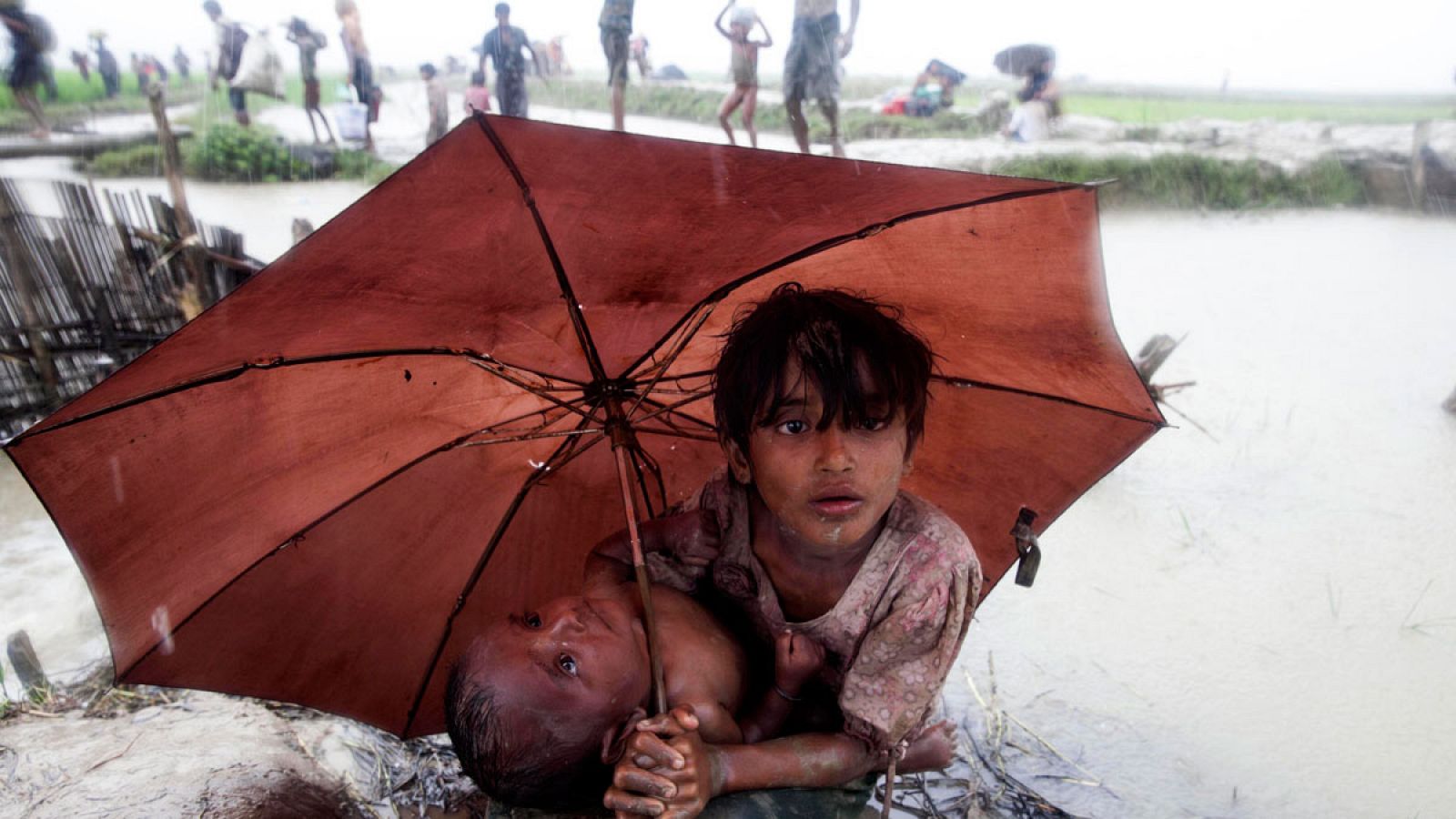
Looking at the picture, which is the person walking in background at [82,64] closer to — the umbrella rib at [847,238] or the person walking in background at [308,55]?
the person walking in background at [308,55]

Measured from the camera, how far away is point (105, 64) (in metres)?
13.3

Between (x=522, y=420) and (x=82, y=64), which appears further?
(x=82, y=64)

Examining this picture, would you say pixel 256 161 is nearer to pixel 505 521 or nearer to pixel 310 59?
pixel 310 59

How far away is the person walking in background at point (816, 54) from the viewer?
7.22 metres

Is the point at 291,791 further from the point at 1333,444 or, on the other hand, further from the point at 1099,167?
the point at 1099,167

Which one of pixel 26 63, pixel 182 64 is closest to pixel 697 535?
pixel 26 63

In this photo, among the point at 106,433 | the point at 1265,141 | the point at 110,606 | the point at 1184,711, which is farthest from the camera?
the point at 1265,141

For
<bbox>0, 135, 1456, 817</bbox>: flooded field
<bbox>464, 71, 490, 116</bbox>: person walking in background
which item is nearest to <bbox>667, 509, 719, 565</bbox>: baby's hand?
<bbox>0, 135, 1456, 817</bbox>: flooded field

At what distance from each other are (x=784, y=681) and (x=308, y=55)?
41.3 feet

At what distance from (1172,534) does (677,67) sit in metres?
9.53

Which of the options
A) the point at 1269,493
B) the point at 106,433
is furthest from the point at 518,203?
the point at 1269,493

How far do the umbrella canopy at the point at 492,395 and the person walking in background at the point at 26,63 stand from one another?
10.3 meters

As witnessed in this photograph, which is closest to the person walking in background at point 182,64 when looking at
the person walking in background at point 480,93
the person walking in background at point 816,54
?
the person walking in background at point 480,93

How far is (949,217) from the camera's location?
1516 mm
